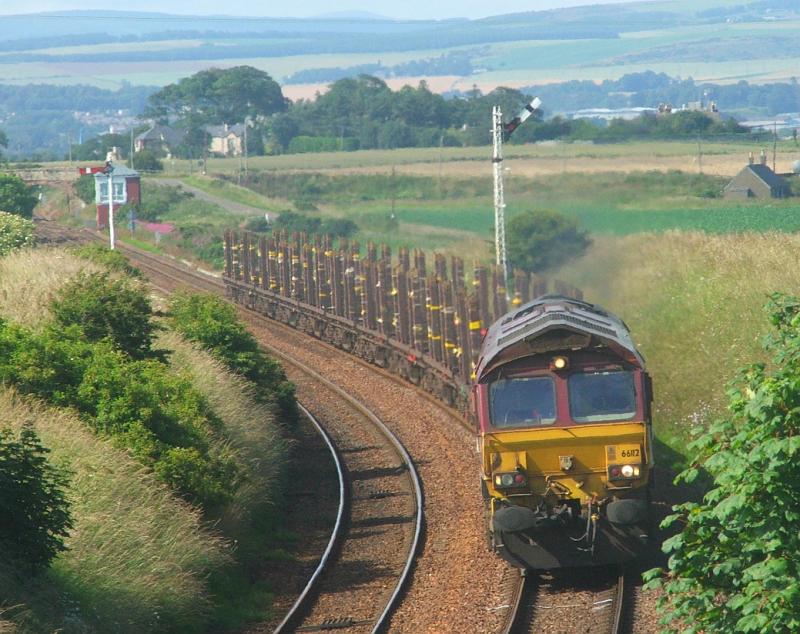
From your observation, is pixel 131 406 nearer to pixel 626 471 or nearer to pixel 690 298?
pixel 626 471

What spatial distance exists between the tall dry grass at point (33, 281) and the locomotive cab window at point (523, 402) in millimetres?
11558

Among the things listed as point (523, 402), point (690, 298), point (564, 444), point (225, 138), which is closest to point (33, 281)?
point (690, 298)

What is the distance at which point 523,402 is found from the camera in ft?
52.2

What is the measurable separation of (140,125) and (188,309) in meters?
134

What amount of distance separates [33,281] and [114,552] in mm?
15802

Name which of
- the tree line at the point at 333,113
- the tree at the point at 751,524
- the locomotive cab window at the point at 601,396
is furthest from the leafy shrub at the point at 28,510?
the tree line at the point at 333,113

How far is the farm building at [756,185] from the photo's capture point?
1631 inches

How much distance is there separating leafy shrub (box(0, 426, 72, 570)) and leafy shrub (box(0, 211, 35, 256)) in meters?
29.9

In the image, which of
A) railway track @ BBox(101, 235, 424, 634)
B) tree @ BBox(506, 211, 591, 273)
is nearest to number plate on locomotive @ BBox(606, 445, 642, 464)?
railway track @ BBox(101, 235, 424, 634)

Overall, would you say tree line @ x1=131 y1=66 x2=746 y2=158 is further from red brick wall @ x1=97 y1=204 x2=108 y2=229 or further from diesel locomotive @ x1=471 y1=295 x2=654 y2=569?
diesel locomotive @ x1=471 y1=295 x2=654 y2=569

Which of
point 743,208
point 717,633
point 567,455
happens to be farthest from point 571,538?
point 743,208

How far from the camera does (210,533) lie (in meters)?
17.4

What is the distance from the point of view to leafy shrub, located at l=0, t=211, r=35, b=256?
43.1 meters

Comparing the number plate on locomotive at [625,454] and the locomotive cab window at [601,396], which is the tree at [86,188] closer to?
the locomotive cab window at [601,396]
